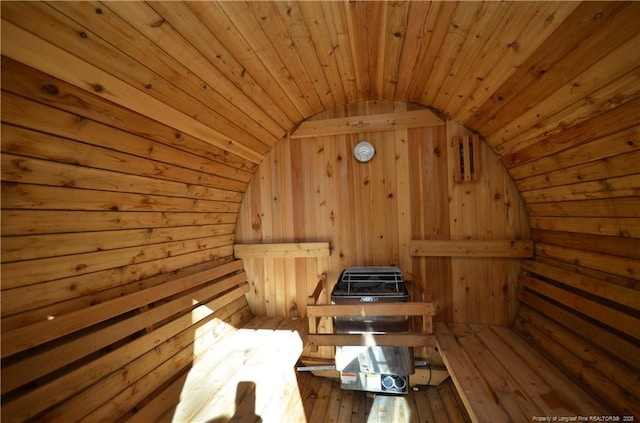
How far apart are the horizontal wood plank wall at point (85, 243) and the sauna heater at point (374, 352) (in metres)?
1.25

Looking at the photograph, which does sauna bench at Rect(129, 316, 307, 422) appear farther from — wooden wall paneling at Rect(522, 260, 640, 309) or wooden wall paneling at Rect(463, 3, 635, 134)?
wooden wall paneling at Rect(463, 3, 635, 134)

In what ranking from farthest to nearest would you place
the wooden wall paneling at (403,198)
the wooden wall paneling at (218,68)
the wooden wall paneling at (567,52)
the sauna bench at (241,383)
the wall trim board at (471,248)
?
the wooden wall paneling at (403,198), the wall trim board at (471,248), the sauna bench at (241,383), the wooden wall paneling at (218,68), the wooden wall paneling at (567,52)

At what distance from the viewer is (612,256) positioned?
1.44 m

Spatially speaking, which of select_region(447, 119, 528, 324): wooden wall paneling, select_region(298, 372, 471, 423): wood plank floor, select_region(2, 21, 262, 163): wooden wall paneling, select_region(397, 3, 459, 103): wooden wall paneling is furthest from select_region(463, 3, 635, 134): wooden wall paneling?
select_region(298, 372, 471, 423): wood plank floor

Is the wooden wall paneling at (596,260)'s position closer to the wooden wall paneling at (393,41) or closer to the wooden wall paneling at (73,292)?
the wooden wall paneling at (393,41)

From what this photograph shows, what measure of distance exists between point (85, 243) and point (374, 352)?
193 cm

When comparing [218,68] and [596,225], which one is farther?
[596,225]

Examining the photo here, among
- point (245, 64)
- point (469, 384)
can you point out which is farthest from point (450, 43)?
point (469, 384)

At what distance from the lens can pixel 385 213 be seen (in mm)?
2400

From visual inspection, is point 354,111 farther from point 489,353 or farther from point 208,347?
point 208,347

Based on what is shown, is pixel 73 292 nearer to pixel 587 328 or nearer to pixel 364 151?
pixel 364 151

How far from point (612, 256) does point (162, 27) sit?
8.85 ft

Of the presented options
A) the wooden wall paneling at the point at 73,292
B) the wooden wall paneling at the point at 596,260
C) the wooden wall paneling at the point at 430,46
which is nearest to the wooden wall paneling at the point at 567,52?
the wooden wall paneling at the point at 430,46

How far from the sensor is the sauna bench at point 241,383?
148 centimetres
